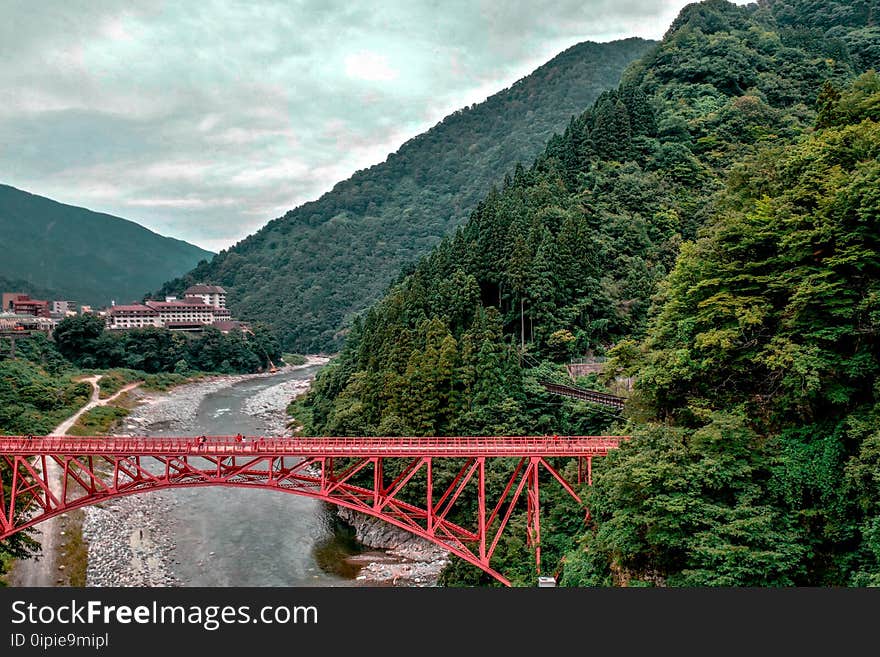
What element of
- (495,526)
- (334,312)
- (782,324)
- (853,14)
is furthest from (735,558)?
(334,312)

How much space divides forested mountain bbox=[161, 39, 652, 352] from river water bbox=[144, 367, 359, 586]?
9146 centimetres

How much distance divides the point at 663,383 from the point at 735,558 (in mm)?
6193

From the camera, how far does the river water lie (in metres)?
27.6

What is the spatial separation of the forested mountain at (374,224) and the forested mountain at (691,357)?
92.7m

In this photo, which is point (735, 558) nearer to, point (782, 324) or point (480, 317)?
point (782, 324)

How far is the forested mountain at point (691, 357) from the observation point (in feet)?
48.9

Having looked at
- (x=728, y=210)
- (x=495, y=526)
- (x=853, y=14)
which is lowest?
(x=495, y=526)

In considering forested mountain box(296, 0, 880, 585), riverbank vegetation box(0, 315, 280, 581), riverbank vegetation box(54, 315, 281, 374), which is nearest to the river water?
riverbank vegetation box(0, 315, 280, 581)

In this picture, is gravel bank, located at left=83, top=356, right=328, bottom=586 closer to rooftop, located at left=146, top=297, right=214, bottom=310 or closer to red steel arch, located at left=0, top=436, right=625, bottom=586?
red steel arch, located at left=0, top=436, right=625, bottom=586

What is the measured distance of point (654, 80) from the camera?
206ft

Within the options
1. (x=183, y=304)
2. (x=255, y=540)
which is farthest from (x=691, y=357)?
(x=183, y=304)

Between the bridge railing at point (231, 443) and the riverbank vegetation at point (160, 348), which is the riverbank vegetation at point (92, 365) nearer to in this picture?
the riverbank vegetation at point (160, 348)

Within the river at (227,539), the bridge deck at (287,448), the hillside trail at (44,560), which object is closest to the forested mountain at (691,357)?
the bridge deck at (287,448)

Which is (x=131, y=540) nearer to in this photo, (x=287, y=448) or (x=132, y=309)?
(x=287, y=448)
